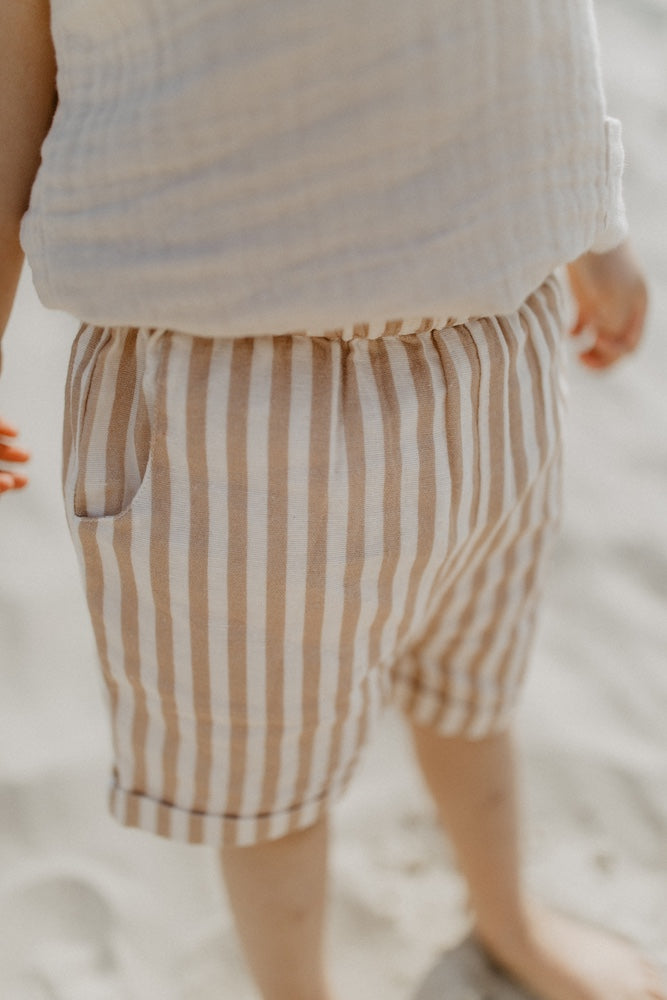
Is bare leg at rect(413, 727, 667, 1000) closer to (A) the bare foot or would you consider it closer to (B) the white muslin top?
(A) the bare foot

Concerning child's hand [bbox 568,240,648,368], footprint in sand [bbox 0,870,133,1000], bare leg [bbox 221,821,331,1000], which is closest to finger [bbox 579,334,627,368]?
child's hand [bbox 568,240,648,368]

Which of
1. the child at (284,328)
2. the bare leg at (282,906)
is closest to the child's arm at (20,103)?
the child at (284,328)

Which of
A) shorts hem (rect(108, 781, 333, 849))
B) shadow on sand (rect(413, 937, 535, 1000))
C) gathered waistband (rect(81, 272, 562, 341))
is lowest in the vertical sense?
shadow on sand (rect(413, 937, 535, 1000))

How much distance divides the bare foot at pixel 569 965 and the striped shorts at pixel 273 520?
0.40 meters

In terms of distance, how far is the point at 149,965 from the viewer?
1.19 meters

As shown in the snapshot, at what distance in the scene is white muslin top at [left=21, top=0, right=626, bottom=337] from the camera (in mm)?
645

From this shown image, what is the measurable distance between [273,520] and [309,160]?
0.23 meters

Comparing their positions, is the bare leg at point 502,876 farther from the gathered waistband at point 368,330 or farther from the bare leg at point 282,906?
the gathered waistband at point 368,330

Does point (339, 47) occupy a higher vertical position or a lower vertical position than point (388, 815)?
higher

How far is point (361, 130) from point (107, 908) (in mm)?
923

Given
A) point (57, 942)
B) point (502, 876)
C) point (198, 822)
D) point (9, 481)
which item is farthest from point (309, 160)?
point (57, 942)

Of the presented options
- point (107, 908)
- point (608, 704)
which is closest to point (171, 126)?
point (107, 908)

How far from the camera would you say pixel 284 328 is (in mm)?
681

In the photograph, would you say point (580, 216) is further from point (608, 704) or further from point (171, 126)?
point (608, 704)
